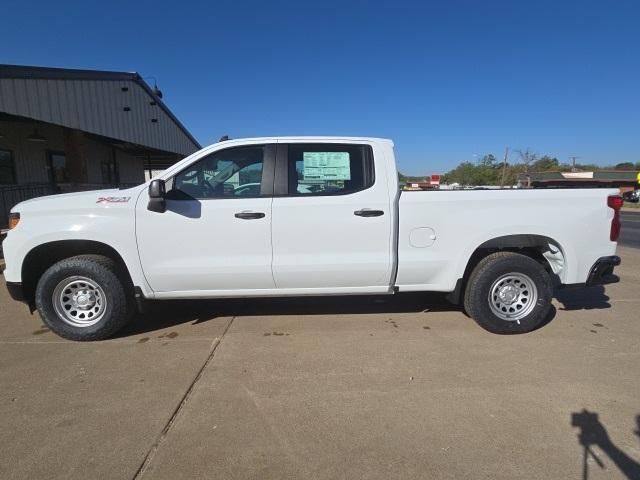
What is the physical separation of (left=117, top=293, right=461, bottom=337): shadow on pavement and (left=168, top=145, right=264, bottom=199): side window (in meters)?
1.54

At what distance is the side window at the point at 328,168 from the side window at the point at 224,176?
351mm

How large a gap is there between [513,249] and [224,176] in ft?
10.2

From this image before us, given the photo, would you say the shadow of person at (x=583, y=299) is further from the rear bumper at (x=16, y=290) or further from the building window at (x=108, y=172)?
the building window at (x=108, y=172)

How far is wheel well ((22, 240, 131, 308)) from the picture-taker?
3779 mm

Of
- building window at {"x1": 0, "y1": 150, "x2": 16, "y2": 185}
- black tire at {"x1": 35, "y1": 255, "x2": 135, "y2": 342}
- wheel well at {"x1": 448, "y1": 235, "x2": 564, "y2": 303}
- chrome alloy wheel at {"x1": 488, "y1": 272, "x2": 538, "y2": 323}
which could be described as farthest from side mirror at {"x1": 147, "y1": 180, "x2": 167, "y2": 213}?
building window at {"x1": 0, "y1": 150, "x2": 16, "y2": 185}

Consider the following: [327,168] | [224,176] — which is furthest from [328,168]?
[224,176]

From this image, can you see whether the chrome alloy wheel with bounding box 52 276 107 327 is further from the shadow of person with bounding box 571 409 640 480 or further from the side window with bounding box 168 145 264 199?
the shadow of person with bounding box 571 409 640 480

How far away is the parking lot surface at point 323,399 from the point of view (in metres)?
2.22

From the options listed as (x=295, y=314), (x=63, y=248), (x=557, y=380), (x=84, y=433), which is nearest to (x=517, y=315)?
(x=557, y=380)

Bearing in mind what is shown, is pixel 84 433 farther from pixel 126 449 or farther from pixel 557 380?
pixel 557 380

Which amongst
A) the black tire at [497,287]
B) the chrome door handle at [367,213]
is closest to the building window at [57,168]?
the chrome door handle at [367,213]

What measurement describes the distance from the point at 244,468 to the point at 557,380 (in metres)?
2.48

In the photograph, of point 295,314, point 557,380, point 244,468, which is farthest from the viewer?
point 295,314

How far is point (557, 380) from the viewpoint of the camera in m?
3.07
